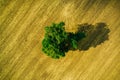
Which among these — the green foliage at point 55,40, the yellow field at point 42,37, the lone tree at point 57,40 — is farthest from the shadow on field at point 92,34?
the green foliage at point 55,40

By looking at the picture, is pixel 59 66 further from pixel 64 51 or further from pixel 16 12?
pixel 16 12

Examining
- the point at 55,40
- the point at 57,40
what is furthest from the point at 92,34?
the point at 55,40

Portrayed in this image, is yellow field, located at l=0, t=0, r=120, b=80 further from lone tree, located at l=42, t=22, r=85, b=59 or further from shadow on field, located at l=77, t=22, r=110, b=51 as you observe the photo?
lone tree, located at l=42, t=22, r=85, b=59

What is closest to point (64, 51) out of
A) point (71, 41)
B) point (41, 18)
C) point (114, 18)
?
point (71, 41)

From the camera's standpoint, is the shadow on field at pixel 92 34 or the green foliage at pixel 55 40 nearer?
the green foliage at pixel 55 40

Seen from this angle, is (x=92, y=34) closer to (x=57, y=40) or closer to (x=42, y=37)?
(x=57, y=40)

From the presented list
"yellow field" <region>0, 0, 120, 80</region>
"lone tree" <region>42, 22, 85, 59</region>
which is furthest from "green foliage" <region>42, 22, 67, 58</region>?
"yellow field" <region>0, 0, 120, 80</region>

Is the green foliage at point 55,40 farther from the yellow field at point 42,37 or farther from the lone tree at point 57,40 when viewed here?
the yellow field at point 42,37
